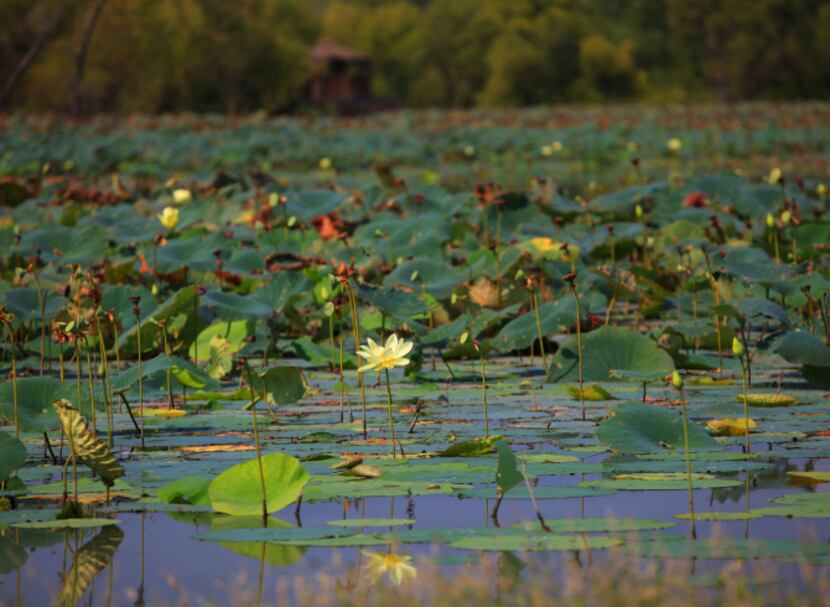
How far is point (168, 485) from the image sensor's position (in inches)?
97.3

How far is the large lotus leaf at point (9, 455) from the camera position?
249 centimetres

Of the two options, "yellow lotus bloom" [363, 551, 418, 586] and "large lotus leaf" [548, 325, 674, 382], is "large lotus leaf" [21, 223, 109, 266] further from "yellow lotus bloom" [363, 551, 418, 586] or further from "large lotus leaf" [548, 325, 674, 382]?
"yellow lotus bloom" [363, 551, 418, 586]

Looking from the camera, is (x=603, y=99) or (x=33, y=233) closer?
(x=33, y=233)

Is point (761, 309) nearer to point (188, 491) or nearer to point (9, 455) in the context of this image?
point (188, 491)

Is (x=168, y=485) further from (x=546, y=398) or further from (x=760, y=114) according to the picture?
(x=760, y=114)

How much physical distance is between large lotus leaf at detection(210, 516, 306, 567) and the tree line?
2608cm

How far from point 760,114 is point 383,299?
1008 inches

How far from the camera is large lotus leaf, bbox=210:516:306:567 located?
2.12m

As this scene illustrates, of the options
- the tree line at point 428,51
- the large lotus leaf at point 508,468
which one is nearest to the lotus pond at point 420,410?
the large lotus leaf at point 508,468

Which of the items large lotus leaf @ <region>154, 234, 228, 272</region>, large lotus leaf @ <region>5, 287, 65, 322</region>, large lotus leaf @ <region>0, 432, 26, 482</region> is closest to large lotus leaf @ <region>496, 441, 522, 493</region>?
large lotus leaf @ <region>0, 432, 26, 482</region>

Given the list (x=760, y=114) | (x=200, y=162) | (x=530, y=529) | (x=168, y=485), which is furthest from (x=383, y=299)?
(x=760, y=114)

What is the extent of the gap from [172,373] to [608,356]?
1.13 m

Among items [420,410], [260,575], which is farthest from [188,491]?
[420,410]

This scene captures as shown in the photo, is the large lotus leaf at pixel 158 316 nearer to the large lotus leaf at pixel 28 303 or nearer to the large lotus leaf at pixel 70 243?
the large lotus leaf at pixel 28 303
